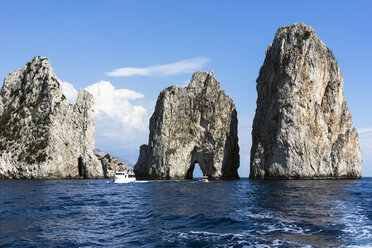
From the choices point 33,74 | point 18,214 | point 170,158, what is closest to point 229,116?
point 170,158

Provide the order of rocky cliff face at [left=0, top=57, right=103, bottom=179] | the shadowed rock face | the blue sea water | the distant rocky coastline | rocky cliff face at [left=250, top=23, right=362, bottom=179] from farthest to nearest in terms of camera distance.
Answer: the shadowed rock face, rocky cliff face at [left=0, top=57, right=103, bottom=179], the distant rocky coastline, rocky cliff face at [left=250, top=23, right=362, bottom=179], the blue sea water

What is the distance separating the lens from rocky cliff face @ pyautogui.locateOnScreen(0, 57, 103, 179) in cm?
11506

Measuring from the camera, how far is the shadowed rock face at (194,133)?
12750 centimetres

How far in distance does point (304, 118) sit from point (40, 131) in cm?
9055

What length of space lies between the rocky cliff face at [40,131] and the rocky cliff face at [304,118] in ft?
220

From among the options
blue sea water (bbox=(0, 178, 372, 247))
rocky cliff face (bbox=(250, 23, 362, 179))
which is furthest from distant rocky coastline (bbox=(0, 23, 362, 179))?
blue sea water (bbox=(0, 178, 372, 247))

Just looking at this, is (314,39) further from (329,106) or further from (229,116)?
(229,116)

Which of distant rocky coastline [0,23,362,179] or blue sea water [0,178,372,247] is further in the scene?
distant rocky coastline [0,23,362,179]

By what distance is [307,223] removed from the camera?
1058 inches

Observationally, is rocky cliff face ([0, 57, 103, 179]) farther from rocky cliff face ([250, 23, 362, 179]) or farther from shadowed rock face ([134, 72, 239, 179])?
rocky cliff face ([250, 23, 362, 179])

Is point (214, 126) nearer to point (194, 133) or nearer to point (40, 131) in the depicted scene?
point (194, 133)

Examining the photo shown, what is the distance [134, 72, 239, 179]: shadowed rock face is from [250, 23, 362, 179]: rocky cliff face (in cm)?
1484

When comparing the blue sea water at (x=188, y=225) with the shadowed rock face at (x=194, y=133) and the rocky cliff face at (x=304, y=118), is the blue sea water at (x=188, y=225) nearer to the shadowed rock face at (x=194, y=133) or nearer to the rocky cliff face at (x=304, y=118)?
the rocky cliff face at (x=304, y=118)

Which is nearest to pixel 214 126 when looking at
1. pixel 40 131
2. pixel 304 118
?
pixel 304 118
